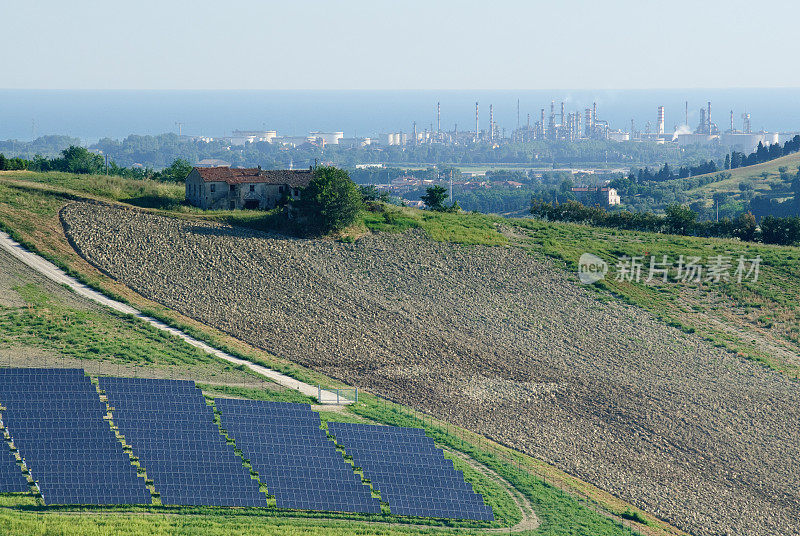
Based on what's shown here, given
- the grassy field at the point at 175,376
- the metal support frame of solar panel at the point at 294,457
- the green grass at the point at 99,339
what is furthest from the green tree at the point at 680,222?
the metal support frame of solar panel at the point at 294,457

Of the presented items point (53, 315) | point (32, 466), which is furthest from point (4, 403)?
point (53, 315)

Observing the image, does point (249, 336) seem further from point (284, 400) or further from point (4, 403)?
point (4, 403)

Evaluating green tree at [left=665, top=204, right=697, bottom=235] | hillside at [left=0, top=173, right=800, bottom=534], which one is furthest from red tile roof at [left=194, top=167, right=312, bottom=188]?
green tree at [left=665, top=204, right=697, bottom=235]

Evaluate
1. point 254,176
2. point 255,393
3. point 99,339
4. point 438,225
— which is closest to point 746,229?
point 438,225

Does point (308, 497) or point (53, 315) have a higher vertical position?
point (53, 315)

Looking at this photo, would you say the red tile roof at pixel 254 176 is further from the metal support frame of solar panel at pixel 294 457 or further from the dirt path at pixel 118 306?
the metal support frame of solar panel at pixel 294 457

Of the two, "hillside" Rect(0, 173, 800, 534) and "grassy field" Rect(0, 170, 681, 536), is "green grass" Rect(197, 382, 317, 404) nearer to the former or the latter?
"grassy field" Rect(0, 170, 681, 536)
